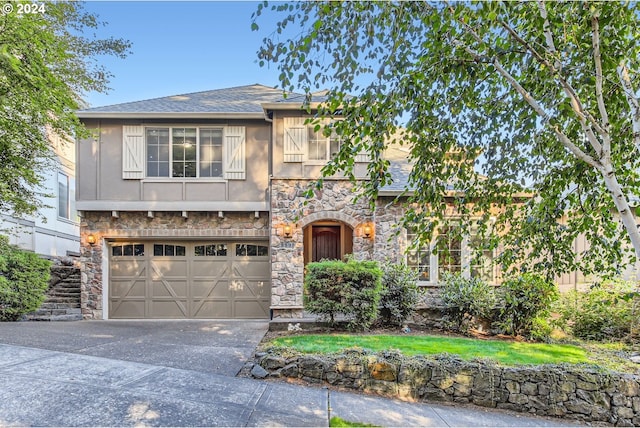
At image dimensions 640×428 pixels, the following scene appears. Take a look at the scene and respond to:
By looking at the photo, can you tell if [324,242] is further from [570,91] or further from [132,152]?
[570,91]

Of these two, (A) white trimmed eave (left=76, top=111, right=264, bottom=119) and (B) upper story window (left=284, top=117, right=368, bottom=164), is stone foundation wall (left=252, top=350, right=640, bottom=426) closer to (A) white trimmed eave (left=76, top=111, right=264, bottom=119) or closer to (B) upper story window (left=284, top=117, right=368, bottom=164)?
(B) upper story window (left=284, top=117, right=368, bottom=164)

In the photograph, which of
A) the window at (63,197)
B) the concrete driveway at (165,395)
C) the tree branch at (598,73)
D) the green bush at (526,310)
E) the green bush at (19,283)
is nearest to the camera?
the tree branch at (598,73)

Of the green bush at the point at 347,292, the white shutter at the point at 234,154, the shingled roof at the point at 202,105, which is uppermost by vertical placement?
the shingled roof at the point at 202,105

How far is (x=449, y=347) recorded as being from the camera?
608 cm

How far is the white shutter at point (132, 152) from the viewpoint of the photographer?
30.2ft

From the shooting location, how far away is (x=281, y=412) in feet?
12.4

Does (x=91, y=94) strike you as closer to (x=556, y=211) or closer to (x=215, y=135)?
(x=215, y=135)

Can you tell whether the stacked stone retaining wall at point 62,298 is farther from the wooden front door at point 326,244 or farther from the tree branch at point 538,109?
the tree branch at point 538,109

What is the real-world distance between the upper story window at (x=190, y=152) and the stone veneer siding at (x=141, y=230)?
1073 mm

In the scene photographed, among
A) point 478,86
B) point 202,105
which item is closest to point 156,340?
point 202,105

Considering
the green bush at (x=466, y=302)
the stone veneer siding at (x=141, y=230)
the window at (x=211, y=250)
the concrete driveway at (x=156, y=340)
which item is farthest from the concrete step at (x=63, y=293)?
the green bush at (x=466, y=302)

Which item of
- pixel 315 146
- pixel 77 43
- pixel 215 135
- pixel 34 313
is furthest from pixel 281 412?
pixel 77 43

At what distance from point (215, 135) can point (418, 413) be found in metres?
7.90

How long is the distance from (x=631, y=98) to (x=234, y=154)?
7971 mm
